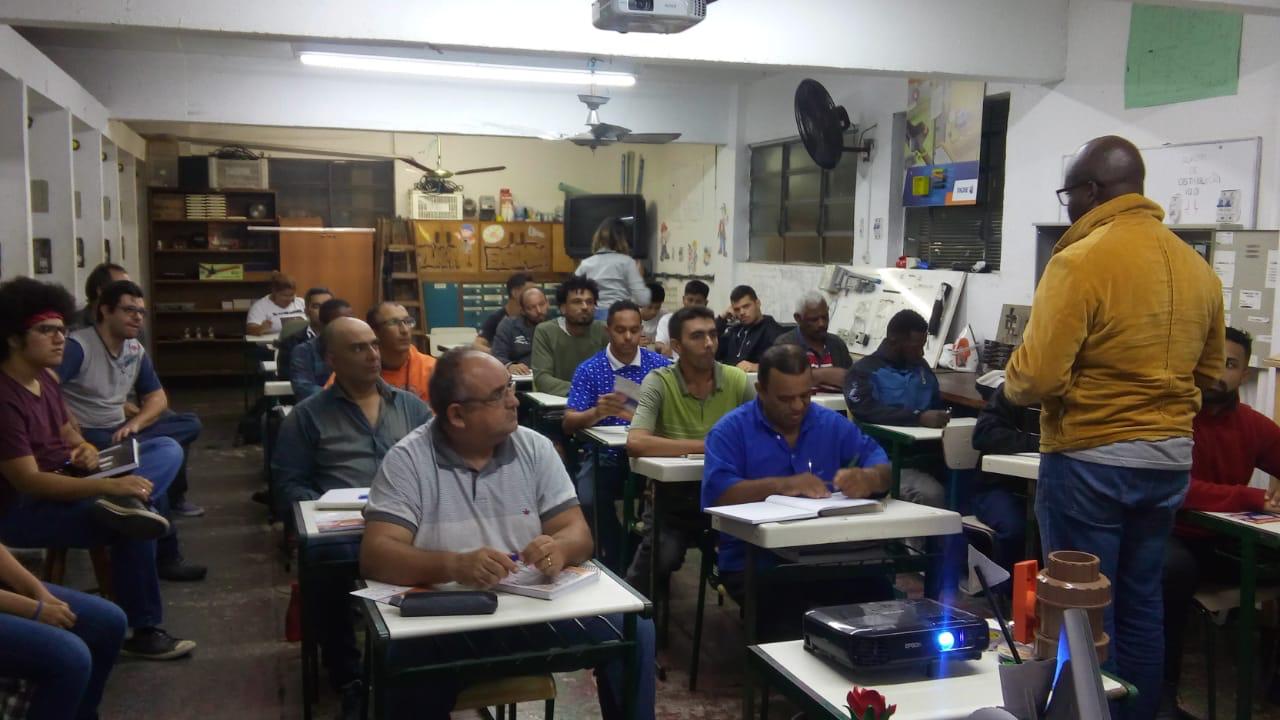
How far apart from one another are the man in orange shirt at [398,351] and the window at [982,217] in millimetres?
4054

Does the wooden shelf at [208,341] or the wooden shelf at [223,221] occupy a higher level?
the wooden shelf at [223,221]

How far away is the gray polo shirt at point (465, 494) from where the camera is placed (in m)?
2.52

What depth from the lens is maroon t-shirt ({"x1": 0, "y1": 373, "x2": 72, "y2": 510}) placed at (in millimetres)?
3373

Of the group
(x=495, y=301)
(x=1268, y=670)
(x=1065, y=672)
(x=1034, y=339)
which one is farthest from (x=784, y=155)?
(x=1065, y=672)

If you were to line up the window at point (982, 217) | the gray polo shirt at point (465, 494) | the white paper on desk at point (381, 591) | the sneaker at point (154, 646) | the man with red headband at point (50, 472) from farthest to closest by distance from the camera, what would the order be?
the window at point (982, 217), the sneaker at point (154, 646), the man with red headband at point (50, 472), the gray polo shirt at point (465, 494), the white paper on desk at point (381, 591)

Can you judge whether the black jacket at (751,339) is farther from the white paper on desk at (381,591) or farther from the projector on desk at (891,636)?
the projector on desk at (891,636)

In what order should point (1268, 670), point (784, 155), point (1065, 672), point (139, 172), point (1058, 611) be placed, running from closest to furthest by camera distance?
1. point (1065, 672)
2. point (1058, 611)
3. point (1268, 670)
4. point (784, 155)
5. point (139, 172)

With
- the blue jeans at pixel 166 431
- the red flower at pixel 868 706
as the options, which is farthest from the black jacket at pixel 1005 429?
the blue jeans at pixel 166 431

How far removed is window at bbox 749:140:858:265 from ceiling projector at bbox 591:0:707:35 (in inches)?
162

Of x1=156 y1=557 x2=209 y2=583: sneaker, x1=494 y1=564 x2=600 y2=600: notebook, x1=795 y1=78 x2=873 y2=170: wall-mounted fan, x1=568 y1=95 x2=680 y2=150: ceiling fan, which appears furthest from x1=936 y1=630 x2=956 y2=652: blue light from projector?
x1=795 y1=78 x2=873 y2=170: wall-mounted fan

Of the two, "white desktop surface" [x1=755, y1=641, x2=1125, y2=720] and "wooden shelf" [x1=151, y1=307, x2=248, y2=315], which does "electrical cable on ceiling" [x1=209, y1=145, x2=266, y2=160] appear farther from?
"white desktop surface" [x1=755, y1=641, x2=1125, y2=720]

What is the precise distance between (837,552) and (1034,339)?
0.96 m

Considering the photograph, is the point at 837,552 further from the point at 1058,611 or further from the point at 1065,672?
the point at 1065,672

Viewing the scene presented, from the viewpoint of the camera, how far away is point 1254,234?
4.84 meters
